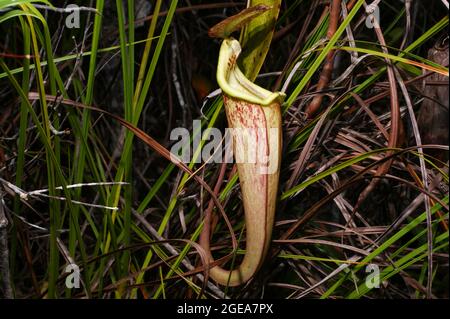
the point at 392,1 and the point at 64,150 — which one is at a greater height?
the point at 392,1

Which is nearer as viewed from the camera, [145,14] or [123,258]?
[123,258]

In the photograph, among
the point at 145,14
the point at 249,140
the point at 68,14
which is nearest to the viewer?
the point at 249,140

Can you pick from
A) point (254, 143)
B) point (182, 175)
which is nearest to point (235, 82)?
point (254, 143)

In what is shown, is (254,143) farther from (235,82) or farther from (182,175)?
(182,175)

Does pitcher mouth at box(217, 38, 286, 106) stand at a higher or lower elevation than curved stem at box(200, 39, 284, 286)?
higher

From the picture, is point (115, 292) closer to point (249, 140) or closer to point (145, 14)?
point (249, 140)

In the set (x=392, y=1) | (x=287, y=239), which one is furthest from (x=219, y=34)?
(x=392, y=1)

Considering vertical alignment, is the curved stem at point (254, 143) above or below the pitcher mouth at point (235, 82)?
→ below

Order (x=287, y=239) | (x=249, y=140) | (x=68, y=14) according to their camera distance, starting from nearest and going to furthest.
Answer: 1. (x=249, y=140)
2. (x=287, y=239)
3. (x=68, y=14)
